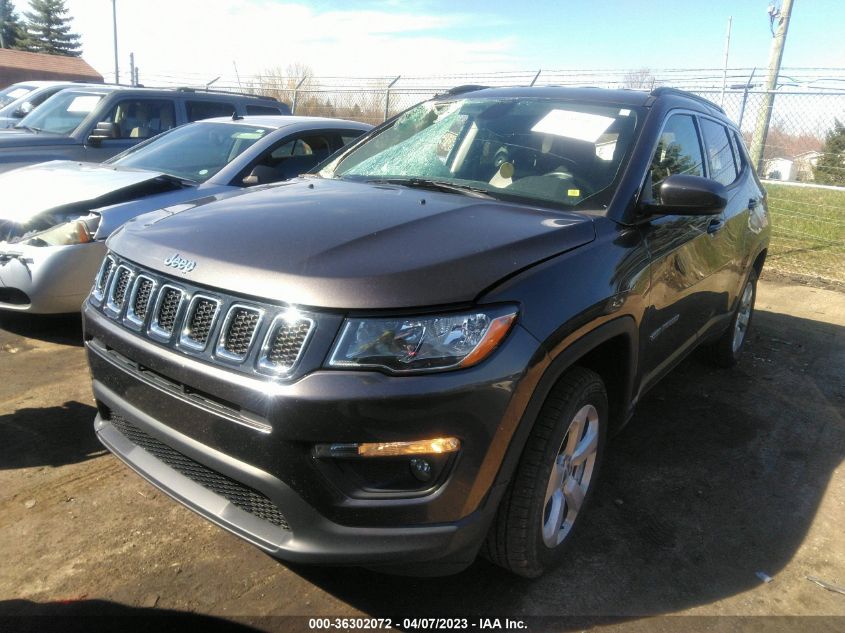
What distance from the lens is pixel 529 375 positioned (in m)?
2.02

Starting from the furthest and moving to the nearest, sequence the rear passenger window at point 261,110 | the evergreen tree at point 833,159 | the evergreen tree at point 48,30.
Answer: the evergreen tree at point 48,30 → the evergreen tree at point 833,159 → the rear passenger window at point 261,110

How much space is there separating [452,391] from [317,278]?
50 centimetres

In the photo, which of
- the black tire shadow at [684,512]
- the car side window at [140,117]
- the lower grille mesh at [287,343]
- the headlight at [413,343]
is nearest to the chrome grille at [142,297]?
the lower grille mesh at [287,343]

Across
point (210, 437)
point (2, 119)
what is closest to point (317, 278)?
point (210, 437)

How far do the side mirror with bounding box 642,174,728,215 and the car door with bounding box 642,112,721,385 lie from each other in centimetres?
10

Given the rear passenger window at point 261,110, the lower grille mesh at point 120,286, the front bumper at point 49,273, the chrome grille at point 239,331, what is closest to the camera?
the chrome grille at point 239,331

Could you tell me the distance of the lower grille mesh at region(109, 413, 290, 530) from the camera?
6.74 feet

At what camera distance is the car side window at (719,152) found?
154 inches

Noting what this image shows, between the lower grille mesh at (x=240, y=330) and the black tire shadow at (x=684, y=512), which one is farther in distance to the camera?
the black tire shadow at (x=684, y=512)

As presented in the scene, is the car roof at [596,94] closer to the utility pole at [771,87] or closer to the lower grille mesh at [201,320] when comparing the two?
the lower grille mesh at [201,320]

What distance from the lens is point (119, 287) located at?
8.14 ft

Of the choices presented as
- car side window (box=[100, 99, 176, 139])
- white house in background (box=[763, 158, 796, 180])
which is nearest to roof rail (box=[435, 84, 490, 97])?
car side window (box=[100, 99, 176, 139])

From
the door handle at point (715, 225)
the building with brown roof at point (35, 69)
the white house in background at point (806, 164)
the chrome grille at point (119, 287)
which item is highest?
the building with brown roof at point (35, 69)

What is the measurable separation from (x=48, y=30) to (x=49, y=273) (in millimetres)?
70183
